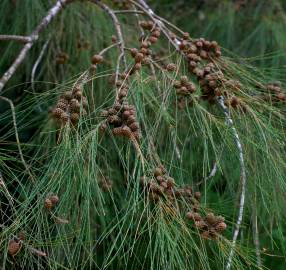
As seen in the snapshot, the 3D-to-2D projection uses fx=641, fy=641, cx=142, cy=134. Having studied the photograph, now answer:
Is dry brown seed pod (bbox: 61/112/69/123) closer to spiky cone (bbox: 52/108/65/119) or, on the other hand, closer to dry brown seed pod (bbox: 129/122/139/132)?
spiky cone (bbox: 52/108/65/119)

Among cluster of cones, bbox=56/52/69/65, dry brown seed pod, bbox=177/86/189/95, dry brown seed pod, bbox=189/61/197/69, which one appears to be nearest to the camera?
dry brown seed pod, bbox=177/86/189/95

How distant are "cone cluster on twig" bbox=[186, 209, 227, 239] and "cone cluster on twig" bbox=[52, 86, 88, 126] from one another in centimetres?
24

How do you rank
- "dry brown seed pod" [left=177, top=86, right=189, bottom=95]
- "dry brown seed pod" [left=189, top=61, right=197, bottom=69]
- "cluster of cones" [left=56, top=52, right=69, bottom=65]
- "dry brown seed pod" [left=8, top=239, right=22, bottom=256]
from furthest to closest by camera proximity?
"cluster of cones" [left=56, top=52, right=69, bottom=65] < "dry brown seed pod" [left=189, top=61, right=197, bottom=69] < "dry brown seed pod" [left=177, top=86, right=189, bottom=95] < "dry brown seed pod" [left=8, top=239, right=22, bottom=256]

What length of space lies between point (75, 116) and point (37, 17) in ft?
2.65

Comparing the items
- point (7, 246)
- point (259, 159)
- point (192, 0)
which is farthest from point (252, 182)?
point (192, 0)

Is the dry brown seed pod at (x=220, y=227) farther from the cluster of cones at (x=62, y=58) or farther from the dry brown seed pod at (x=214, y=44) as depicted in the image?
the cluster of cones at (x=62, y=58)

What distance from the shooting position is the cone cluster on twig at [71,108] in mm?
1054

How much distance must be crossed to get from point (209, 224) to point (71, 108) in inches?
11.7

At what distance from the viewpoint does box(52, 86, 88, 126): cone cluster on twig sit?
1.05 m

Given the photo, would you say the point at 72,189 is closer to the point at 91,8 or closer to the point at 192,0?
the point at 91,8

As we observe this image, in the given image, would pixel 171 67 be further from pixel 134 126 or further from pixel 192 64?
pixel 134 126

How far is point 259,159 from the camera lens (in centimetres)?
125

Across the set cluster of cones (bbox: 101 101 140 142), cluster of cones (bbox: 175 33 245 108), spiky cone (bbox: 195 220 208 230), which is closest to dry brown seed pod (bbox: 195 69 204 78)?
cluster of cones (bbox: 175 33 245 108)

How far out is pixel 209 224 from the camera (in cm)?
103
